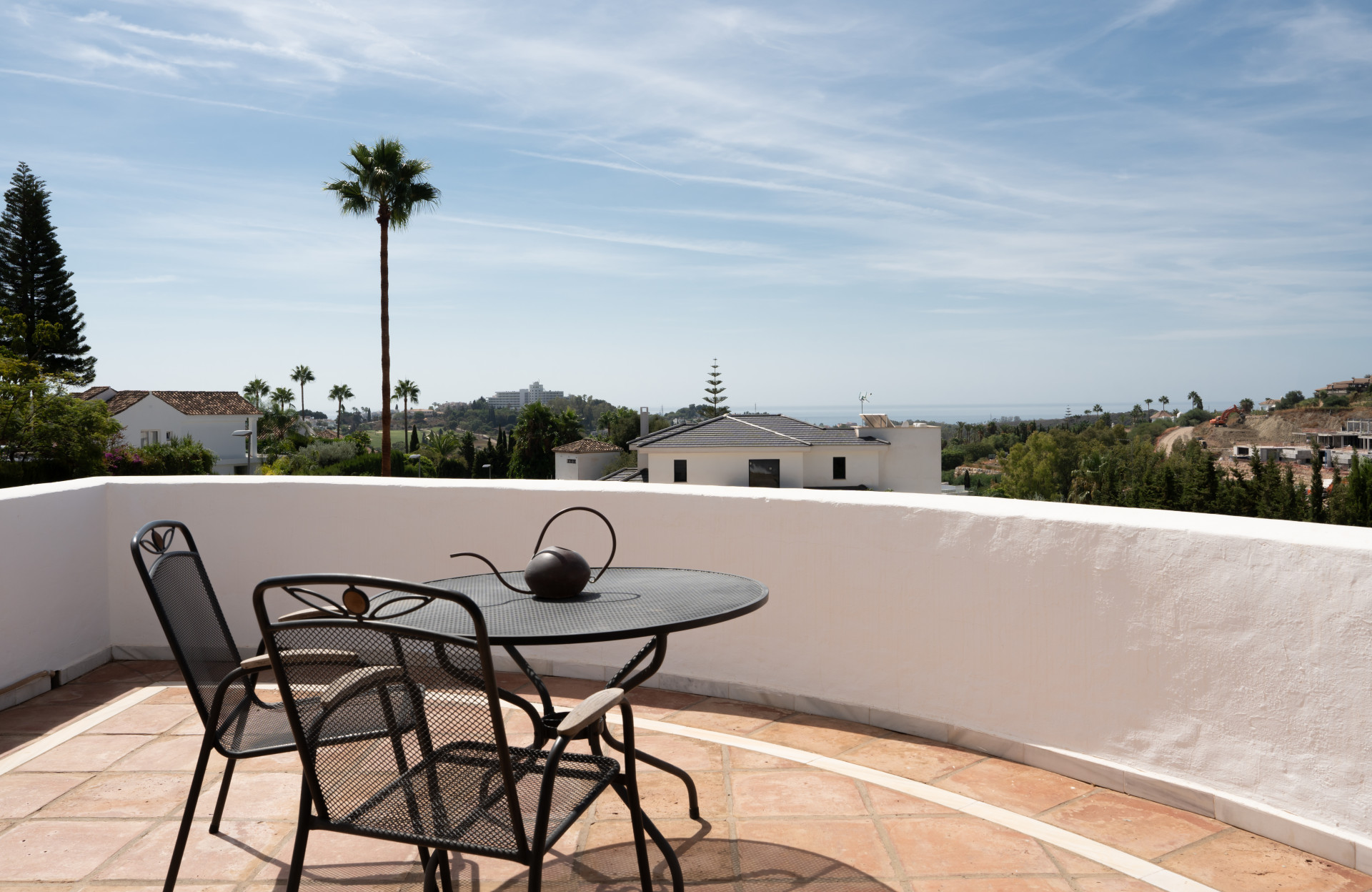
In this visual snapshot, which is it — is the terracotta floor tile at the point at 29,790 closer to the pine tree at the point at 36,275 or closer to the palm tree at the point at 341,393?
the pine tree at the point at 36,275

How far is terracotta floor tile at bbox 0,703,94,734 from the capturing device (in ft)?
10.7

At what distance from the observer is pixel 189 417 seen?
183ft

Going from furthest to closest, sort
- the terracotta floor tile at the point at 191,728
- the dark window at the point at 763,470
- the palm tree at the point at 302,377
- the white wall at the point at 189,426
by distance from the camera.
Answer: the palm tree at the point at 302,377 → the white wall at the point at 189,426 → the dark window at the point at 763,470 → the terracotta floor tile at the point at 191,728

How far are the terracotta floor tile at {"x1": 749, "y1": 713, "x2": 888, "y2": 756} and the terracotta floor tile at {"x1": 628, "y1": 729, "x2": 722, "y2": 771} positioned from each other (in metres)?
0.21

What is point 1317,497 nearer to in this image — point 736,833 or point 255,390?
point 736,833

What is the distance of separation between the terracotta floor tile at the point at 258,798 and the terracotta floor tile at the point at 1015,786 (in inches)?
76.1

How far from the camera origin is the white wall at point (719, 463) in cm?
3247

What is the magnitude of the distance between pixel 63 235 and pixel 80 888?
46.9m

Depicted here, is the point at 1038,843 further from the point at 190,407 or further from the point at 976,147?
the point at 976,147

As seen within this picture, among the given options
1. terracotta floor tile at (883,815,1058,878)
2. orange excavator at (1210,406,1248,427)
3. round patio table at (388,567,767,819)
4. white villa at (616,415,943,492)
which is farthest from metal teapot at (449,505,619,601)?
orange excavator at (1210,406,1248,427)

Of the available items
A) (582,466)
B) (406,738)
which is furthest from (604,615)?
(582,466)

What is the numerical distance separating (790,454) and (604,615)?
3171 cm

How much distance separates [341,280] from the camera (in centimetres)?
6606

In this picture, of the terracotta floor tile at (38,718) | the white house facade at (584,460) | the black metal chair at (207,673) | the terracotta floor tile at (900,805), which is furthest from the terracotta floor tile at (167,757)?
the white house facade at (584,460)
